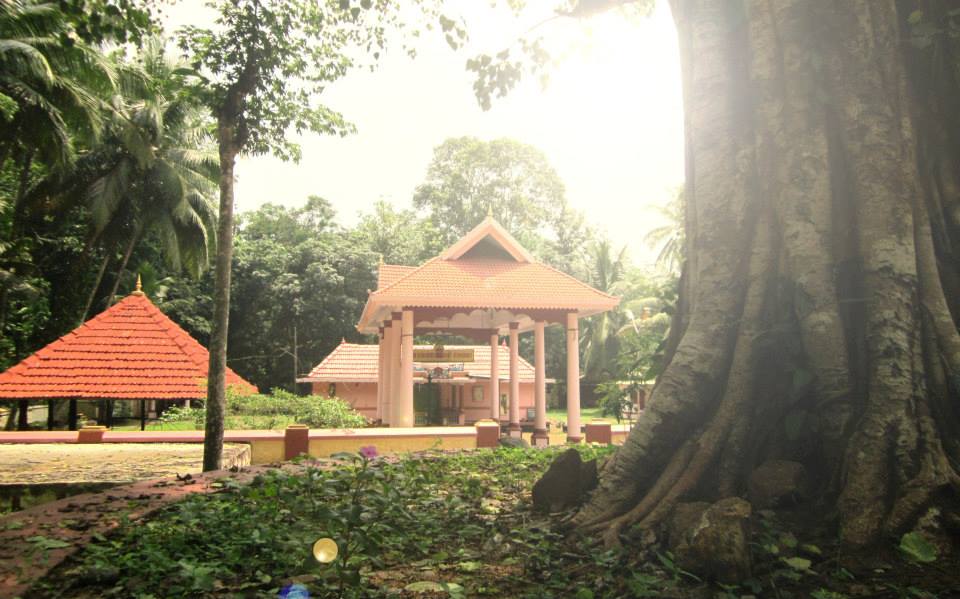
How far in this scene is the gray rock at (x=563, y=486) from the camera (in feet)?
13.4

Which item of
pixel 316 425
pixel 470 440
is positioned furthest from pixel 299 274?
pixel 470 440

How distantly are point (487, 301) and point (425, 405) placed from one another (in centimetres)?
1333

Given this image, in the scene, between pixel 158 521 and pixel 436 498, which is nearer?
pixel 158 521

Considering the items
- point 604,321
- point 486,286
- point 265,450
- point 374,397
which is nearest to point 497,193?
point 604,321

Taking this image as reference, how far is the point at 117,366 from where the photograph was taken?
43.6ft

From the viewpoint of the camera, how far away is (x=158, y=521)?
3818 mm

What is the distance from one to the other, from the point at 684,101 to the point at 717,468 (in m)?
2.82

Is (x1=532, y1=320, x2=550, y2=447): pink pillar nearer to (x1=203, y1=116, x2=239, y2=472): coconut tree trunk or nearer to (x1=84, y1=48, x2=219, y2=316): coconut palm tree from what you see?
(x1=203, y1=116, x2=239, y2=472): coconut tree trunk

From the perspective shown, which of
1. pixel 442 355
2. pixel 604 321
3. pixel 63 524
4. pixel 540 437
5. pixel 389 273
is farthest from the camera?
pixel 604 321

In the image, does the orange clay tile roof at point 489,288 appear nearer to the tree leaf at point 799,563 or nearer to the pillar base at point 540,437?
the pillar base at point 540,437

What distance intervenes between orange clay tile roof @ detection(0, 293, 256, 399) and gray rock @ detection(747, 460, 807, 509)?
1185 centimetres

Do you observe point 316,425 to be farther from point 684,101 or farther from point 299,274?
point 299,274

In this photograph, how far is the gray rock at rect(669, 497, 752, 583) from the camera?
8.96 ft

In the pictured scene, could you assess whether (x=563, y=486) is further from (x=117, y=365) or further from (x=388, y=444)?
(x=117, y=365)
